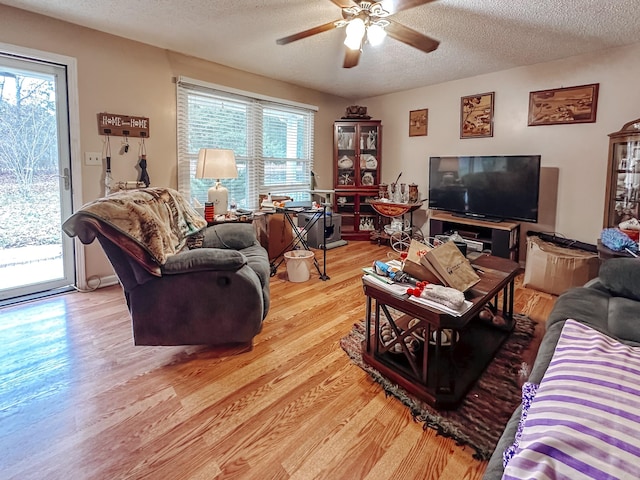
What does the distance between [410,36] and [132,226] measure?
6.94ft

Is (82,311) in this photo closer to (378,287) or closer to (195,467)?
(195,467)

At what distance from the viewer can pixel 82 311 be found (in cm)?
266

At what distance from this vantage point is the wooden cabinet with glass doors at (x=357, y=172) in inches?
199

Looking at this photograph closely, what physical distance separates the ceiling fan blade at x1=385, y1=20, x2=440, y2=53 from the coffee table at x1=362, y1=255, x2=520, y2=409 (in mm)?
1515

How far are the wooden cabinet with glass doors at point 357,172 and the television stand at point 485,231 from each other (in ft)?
3.73

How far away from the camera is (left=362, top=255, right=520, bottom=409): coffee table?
1595mm

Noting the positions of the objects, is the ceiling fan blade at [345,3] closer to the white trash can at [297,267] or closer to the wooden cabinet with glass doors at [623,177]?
the white trash can at [297,267]

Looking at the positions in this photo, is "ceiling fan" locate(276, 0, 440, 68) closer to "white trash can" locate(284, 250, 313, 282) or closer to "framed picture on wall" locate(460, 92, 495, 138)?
"white trash can" locate(284, 250, 313, 282)

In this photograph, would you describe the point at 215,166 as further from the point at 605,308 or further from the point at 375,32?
the point at 605,308

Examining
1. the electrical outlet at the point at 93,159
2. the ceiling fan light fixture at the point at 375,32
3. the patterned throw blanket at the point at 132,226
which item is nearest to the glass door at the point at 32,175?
the electrical outlet at the point at 93,159

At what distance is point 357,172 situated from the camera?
512 cm

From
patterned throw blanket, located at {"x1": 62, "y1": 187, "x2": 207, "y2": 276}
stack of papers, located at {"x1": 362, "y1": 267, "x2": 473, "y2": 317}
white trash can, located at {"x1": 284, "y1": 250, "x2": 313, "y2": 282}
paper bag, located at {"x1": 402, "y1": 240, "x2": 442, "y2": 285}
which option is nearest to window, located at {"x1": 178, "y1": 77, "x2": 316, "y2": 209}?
white trash can, located at {"x1": 284, "y1": 250, "x2": 313, "y2": 282}

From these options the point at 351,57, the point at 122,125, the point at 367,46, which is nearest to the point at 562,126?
the point at 367,46

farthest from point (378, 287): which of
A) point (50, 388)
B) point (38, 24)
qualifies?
point (38, 24)
